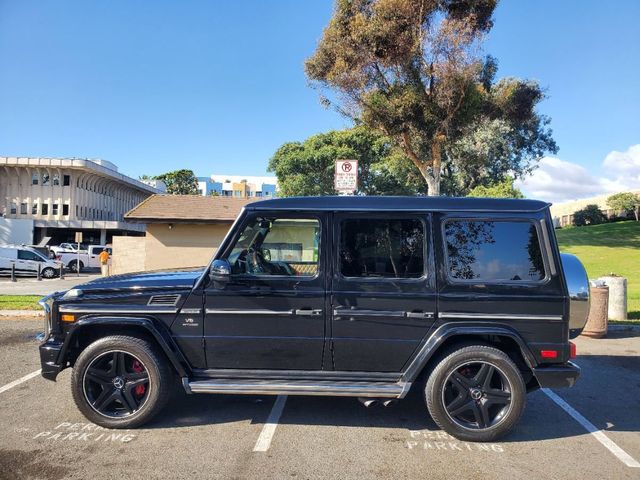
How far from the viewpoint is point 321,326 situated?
3930 mm

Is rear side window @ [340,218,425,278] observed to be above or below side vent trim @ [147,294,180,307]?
above

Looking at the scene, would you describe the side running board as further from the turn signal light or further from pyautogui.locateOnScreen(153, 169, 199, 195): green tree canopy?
pyautogui.locateOnScreen(153, 169, 199, 195): green tree canopy

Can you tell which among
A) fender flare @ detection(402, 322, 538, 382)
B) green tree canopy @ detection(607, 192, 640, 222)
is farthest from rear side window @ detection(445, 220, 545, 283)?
green tree canopy @ detection(607, 192, 640, 222)

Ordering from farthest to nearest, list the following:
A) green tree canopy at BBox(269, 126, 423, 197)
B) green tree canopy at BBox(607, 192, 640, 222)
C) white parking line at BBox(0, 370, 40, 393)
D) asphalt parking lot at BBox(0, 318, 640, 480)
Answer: green tree canopy at BBox(607, 192, 640, 222)
green tree canopy at BBox(269, 126, 423, 197)
white parking line at BBox(0, 370, 40, 393)
asphalt parking lot at BBox(0, 318, 640, 480)

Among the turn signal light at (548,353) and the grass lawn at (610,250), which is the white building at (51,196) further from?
the turn signal light at (548,353)

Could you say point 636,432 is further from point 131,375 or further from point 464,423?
point 131,375

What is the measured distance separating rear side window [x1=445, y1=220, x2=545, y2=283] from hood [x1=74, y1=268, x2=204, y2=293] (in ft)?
7.86

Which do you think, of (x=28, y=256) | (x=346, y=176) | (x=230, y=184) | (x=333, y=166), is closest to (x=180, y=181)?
(x=230, y=184)

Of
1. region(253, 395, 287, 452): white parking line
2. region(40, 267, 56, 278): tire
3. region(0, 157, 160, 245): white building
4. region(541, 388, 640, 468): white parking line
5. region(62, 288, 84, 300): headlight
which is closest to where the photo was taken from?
region(541, 388, 640, 468): white parking line

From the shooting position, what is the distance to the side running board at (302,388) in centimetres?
381

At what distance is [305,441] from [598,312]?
6.43 metres

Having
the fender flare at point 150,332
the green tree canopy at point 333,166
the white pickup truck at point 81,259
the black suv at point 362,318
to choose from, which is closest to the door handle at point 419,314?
the black suv at point 362,318

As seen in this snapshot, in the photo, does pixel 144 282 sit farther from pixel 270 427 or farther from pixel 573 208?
pixel 573 208

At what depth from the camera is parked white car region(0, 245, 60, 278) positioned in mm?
22703
